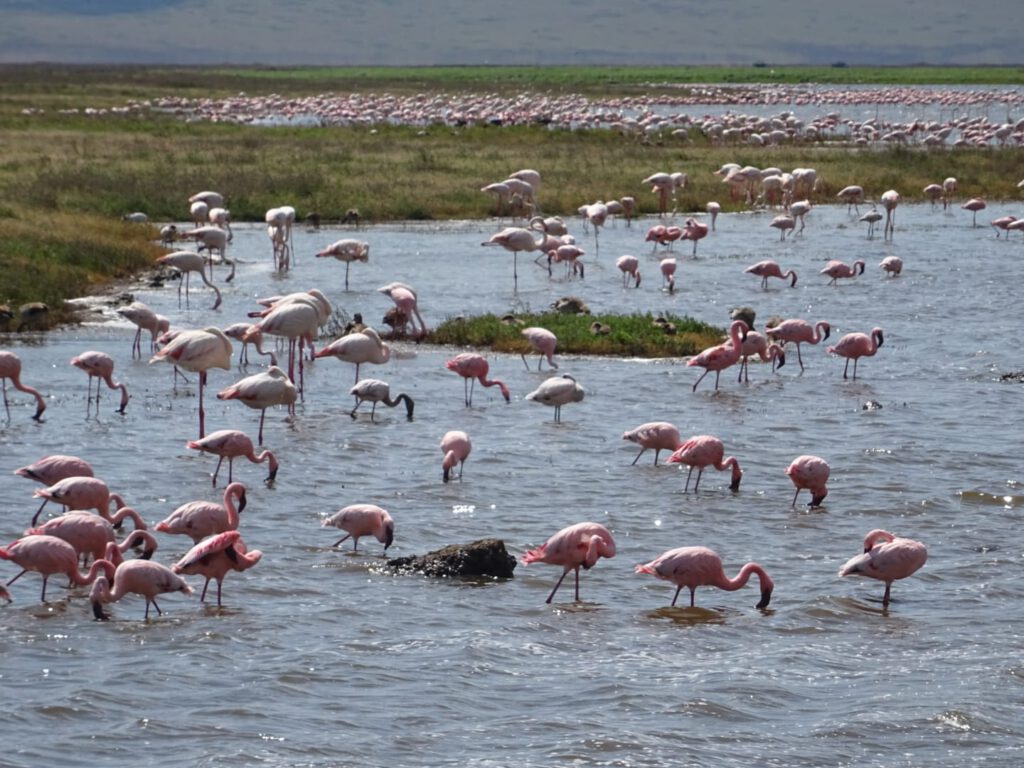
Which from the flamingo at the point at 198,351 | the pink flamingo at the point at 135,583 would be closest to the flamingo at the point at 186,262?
the flamingo at the point at 198,351

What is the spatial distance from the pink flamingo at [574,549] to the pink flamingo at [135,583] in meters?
1.90

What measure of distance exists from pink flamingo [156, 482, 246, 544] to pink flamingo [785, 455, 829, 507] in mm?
3783

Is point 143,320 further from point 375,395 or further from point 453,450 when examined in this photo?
point 453,450

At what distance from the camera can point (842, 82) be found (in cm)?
11525

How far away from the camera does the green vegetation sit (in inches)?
618

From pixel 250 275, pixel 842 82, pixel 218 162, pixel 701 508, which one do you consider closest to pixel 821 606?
pixel 701 508

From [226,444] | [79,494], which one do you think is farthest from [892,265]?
[79,494]

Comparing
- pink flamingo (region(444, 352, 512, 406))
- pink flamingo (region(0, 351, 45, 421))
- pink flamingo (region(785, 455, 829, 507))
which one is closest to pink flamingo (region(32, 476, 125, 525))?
pink flamingo (region(0, 351, 45, 421))

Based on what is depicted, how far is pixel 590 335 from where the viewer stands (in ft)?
52.4

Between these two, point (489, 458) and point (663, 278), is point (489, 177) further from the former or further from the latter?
point (489, 458)

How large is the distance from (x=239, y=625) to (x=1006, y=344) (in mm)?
11334

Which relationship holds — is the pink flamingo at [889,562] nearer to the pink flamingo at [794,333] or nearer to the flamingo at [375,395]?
the flamingo at [375,395]

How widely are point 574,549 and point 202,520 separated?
6.75 ft

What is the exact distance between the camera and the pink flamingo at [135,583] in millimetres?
7465
